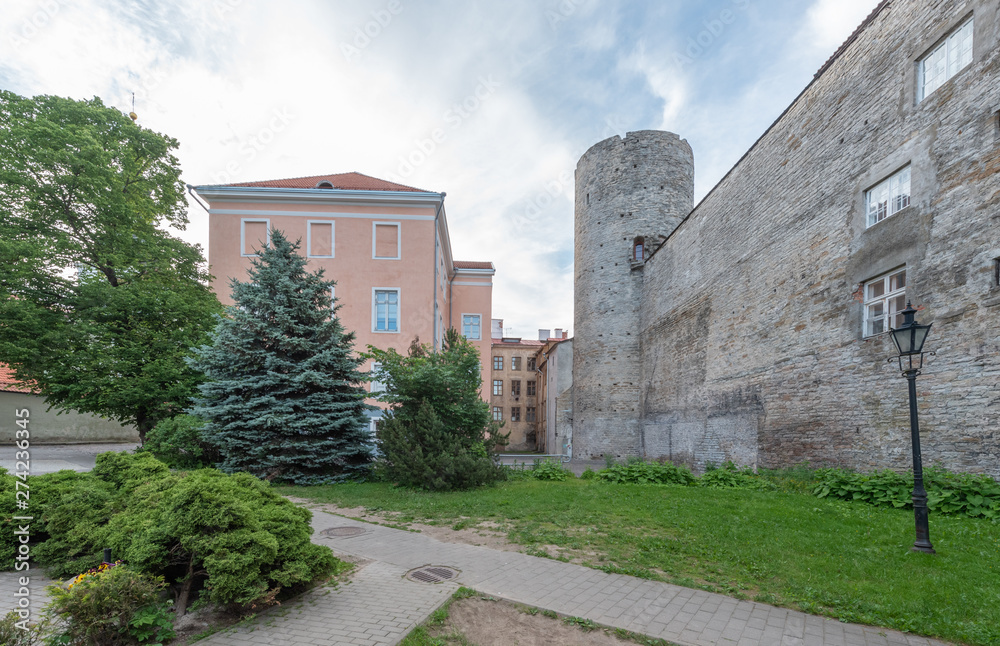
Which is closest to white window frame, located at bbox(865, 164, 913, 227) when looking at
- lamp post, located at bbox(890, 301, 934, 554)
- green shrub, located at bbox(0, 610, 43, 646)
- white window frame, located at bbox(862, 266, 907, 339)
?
white window frame, located at bbox(862, 266, 907, 339)

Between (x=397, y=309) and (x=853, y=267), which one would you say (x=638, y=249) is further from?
(x=853, y=267)

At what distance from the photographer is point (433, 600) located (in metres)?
4.37

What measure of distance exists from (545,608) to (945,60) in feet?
41.5

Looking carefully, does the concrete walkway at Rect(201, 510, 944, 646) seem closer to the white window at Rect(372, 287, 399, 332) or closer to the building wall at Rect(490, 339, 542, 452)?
the white window at Rect(372, 287, 399, 332)

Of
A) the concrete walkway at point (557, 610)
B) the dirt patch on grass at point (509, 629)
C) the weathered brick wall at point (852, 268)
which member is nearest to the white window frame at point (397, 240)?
the weathered brick wall at point (852, 268)

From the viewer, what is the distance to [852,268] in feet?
A: 38.1

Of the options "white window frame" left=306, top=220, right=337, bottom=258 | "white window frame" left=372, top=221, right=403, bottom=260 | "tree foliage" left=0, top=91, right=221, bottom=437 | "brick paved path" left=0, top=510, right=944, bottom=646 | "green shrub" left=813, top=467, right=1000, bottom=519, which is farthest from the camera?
"white window frame" left=372, top=221, right=403, bottom=260

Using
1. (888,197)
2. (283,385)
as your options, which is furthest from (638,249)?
(283,385)

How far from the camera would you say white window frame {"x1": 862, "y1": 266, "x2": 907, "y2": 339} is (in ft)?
33.6

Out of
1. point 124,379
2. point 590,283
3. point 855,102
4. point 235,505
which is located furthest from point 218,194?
point 855,102

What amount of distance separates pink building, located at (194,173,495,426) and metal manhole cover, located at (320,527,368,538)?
592 inches

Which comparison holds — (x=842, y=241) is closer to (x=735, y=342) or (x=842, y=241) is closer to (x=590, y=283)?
(x=735, y=342)

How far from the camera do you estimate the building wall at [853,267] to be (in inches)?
334

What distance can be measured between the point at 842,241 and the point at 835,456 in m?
5.41
